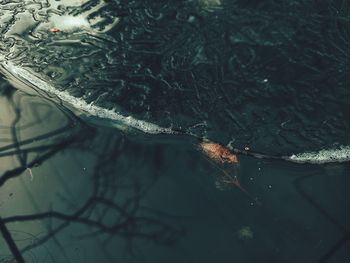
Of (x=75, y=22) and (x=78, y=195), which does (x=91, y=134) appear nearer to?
(x=78, y=195)

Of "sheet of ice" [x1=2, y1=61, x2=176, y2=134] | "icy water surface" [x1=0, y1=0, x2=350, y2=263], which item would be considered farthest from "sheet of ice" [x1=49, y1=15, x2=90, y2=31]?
"sheet of ice" [x1=2, y1=61, x2=176, y2=134]

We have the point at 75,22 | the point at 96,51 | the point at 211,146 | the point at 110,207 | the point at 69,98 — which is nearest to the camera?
the point at 110,207

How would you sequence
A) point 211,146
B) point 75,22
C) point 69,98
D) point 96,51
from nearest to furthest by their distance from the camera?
1. point 211,146
2. point 69,98
3. point 96,51
4. point 75,22

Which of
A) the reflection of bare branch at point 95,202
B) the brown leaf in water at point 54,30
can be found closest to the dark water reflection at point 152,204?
the reflection of bare branch at point 95,202

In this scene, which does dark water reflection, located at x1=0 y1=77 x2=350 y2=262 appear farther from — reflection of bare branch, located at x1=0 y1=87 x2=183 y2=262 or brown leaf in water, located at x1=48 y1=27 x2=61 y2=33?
brown leaf in water, located at x1=48 y1=27 x2=61 y2=33

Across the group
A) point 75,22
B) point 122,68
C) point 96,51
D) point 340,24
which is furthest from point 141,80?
point 340,24

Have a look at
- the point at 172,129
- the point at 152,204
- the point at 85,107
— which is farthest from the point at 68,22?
the point at 152,204
